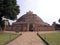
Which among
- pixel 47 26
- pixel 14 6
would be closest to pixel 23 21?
pixel 47 26

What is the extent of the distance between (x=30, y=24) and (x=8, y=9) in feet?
59.7

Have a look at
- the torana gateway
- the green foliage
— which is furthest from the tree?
the torana gateway

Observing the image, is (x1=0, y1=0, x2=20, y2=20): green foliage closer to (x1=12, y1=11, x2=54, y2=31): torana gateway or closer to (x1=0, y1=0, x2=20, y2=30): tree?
(x1=0, y1=0, x2=20, y2=30): tree

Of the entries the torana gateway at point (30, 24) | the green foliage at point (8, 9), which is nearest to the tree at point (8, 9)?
the green foliage at point (8, 9)

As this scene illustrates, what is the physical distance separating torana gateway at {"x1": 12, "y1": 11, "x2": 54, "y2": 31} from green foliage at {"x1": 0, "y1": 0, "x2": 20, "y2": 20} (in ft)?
36.1

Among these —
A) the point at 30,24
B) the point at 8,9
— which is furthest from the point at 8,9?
the point at 30,24

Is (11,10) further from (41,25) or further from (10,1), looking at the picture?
(41,25)

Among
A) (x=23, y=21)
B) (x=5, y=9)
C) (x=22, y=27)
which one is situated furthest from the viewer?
→ (x=23, y=21)

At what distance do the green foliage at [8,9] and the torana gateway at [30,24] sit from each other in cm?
1101

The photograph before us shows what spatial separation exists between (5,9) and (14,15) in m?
2.73

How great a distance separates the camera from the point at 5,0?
1567 inches

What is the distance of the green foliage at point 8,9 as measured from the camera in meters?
38.6

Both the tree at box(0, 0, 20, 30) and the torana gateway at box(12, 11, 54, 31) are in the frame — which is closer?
the tree at box(0, 0, 20, 30)

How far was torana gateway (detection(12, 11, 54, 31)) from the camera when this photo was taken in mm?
53366
